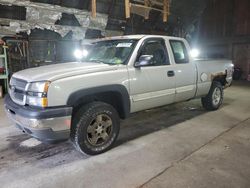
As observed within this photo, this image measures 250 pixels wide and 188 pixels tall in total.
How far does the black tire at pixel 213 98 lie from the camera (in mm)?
5508

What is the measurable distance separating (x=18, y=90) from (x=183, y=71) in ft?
9.64

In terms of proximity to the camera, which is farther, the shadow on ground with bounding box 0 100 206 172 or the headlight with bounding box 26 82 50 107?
the shadow on ground with bounding box 0 100 206 172

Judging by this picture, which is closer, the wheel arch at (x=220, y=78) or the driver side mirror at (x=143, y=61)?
the driver side mirror at (x=143, y=61)

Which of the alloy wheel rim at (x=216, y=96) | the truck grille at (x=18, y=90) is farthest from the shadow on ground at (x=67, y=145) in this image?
the truck grille at (x=18, y=90)

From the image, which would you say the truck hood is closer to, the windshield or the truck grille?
the truck grille

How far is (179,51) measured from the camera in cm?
454

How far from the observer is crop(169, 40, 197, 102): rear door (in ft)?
14.2

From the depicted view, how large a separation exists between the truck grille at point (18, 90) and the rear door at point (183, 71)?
2.64 metres

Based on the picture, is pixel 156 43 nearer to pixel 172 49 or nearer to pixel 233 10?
pixel 172 49

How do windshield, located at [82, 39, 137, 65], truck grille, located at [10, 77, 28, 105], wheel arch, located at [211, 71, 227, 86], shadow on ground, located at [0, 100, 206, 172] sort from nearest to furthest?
truck grille, located at [10, 77, 28, 105] < shadow on ground, located at [0, 100, 206, 172] < windshield, located at [82, 39, 137, 65] < wheel arch, located at [211, 71, 227, 86]

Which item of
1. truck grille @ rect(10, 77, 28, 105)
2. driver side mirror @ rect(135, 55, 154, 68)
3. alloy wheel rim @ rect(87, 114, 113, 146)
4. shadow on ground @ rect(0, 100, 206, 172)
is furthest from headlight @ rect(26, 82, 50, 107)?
driver side mirror @ rect(135, 55, 154, 68)

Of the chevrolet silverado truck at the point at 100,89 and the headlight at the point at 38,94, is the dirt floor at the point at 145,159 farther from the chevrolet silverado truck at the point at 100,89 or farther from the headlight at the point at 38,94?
the headlight at the point at 38,94

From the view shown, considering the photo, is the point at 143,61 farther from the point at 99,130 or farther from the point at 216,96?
the point at 216,96

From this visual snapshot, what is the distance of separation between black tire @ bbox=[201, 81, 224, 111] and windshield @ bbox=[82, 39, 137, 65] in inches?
107
